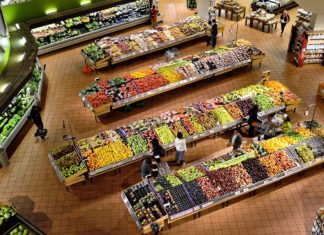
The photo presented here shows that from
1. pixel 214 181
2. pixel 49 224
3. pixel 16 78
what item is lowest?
pixel 49 224

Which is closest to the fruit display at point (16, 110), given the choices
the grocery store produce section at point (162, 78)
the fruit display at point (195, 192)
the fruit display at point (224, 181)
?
the grocery store produce section at point (162, 78)

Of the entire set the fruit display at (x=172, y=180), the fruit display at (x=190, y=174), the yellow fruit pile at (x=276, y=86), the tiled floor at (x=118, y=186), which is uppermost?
the yellow fruit pile at (x=276, y=86)

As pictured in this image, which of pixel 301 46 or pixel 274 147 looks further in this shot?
pixel 301 46

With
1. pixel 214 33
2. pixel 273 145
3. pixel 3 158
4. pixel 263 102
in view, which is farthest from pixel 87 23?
pixel 273 145

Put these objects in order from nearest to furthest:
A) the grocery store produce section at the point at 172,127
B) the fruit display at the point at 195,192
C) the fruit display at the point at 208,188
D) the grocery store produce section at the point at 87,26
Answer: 1. the fruit display at the point at 195,192
2. the fruit display at the point at 208,188
3. the grocery store produce section at the point at 172,127
4. the grocery store produce section at the point at 87,26

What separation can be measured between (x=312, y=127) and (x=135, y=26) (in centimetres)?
1155

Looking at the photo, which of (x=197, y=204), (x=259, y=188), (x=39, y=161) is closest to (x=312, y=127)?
(x=259, y=188)

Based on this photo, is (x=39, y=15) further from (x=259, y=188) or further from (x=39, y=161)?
(x=259, y=188)

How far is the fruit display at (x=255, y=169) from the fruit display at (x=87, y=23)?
11.6 meters

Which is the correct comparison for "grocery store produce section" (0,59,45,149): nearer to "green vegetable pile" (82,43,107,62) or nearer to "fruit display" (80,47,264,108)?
"fruit display" (80,47,264,108)

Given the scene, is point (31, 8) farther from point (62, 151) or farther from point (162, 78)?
point (62, 151)

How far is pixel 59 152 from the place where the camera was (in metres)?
12.1

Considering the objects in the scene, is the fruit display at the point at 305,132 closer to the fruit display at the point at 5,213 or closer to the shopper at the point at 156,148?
the shopper at the point at 156,148

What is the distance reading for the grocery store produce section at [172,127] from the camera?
11.9 meters
